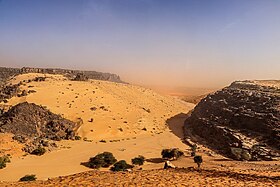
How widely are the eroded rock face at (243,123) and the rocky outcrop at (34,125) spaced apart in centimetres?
1457

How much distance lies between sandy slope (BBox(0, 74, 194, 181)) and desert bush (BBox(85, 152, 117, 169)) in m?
0.88

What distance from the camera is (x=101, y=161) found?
24.6 m

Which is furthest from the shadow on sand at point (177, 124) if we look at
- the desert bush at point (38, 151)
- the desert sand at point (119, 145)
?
the desert bush at point (38, 151)

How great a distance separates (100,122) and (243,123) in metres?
17.9

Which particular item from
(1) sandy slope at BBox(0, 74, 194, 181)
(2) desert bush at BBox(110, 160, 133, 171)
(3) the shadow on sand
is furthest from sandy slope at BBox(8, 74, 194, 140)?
(2) desert bush at BBox(110, 160, 133, 171)

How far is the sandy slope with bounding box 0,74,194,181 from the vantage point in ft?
81.0

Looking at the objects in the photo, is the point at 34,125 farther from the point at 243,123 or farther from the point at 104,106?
the point at 243,123

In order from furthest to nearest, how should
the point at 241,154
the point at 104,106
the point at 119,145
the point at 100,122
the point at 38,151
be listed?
the point at 104,106
the point at 100,122
the point at 119,145
the point at 38,151
the point at 241,154

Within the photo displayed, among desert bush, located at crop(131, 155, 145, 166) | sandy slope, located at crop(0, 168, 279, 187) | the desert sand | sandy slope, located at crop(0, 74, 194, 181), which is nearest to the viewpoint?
sandy slope, located at crop(0, 168, 279, 187)

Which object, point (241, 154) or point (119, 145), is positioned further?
point (119, 145)

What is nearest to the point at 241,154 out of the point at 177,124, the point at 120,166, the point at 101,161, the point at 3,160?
the point at 120,166

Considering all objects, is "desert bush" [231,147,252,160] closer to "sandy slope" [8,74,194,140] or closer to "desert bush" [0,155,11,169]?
"sandy slope" [8,74,194,140]

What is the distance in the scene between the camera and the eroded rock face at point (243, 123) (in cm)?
2589

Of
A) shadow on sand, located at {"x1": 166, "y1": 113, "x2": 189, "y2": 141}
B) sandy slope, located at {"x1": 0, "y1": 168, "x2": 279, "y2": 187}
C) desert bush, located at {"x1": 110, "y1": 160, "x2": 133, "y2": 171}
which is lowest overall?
desert bush, located at {"x1": 110, "y1": 160, "x2": 133, "y2": 171}
